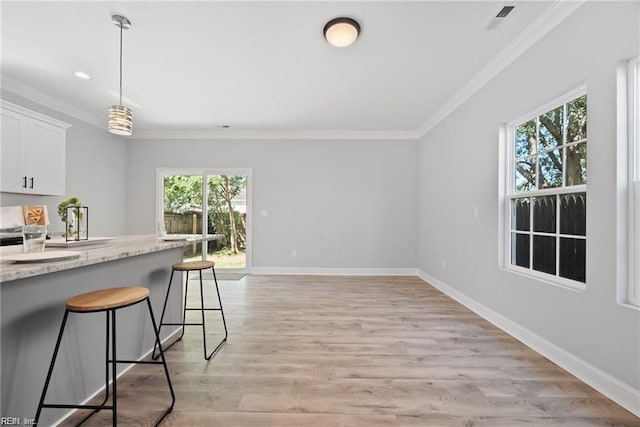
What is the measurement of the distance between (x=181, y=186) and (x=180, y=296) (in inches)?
133

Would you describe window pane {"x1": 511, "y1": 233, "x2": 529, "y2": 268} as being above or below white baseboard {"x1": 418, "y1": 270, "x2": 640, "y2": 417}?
above

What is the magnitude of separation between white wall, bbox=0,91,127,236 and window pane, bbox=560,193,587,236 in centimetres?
586

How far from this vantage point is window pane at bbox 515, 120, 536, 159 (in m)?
2.55

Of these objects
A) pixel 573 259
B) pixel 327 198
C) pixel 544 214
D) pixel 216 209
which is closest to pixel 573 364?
pixel 573 259

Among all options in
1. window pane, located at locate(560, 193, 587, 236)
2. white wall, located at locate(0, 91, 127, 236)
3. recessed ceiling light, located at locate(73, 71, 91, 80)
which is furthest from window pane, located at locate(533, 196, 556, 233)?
white wall, located at locate(0, 91, 127, 236)

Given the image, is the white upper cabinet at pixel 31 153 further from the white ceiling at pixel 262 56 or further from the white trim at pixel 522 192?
the white trim at pixel 522 192

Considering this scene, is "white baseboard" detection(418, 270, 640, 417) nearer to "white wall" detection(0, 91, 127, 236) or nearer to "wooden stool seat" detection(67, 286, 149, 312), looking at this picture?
"wooden stool seat" detection(67, 286, 149, 312)

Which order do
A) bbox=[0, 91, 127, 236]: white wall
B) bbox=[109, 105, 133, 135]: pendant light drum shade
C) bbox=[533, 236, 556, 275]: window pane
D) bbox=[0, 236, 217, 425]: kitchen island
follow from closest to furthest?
bbox=[0, 236, 217, 425]: kitchen island
bbox=[533, 236, 556, 275]: window pane
bbox=[109, 105, 133, 135]: pendant light drum shade
bbox=[0, 91, 127, 236]: white wall

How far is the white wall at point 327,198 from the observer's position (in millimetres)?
5297

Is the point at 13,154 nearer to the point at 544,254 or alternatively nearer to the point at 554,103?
the point at 554,103

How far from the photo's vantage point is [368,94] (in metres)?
3.66

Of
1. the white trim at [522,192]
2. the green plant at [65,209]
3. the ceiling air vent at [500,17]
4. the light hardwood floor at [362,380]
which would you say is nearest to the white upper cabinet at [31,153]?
the green plant at [65,209]

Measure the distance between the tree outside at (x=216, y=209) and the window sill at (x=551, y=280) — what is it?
170 inches

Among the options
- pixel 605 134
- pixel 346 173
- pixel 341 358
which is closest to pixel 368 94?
pixel 346 173
